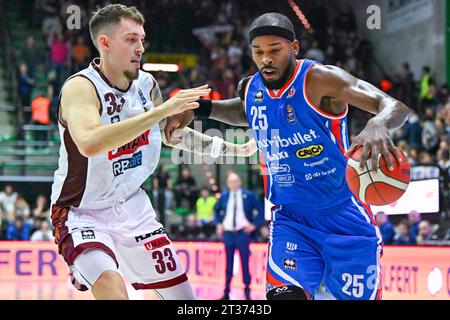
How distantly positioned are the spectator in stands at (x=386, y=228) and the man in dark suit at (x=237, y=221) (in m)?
1.65

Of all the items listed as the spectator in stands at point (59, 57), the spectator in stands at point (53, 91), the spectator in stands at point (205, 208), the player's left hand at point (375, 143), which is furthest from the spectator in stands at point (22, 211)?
the player's left hand at point (375, 143)

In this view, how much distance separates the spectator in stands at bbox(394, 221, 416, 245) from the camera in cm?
1059

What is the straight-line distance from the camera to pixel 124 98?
463 cm

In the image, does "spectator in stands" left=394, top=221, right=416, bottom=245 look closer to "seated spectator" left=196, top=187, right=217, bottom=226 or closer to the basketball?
"seated spectator" left=196, top=187, right=217, bottom=226

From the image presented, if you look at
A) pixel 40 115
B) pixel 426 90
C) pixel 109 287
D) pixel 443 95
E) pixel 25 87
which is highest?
pixel 25 87

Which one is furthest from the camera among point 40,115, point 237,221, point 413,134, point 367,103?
point 40,115

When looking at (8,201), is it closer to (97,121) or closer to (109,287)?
(97,121)

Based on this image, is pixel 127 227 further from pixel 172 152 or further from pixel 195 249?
pixel 172 152

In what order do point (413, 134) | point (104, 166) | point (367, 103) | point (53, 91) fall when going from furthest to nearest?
point (53, 91) → point (413, 134) → point (104, 166) → point (367, 103)

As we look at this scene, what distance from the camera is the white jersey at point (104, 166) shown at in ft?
14.8

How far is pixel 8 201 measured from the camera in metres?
13.0

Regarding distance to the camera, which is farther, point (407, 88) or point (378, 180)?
point (407, 88)

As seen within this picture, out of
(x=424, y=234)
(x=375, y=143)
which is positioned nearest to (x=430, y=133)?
(x=424, y=234)

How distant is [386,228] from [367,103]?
21.9 feet
